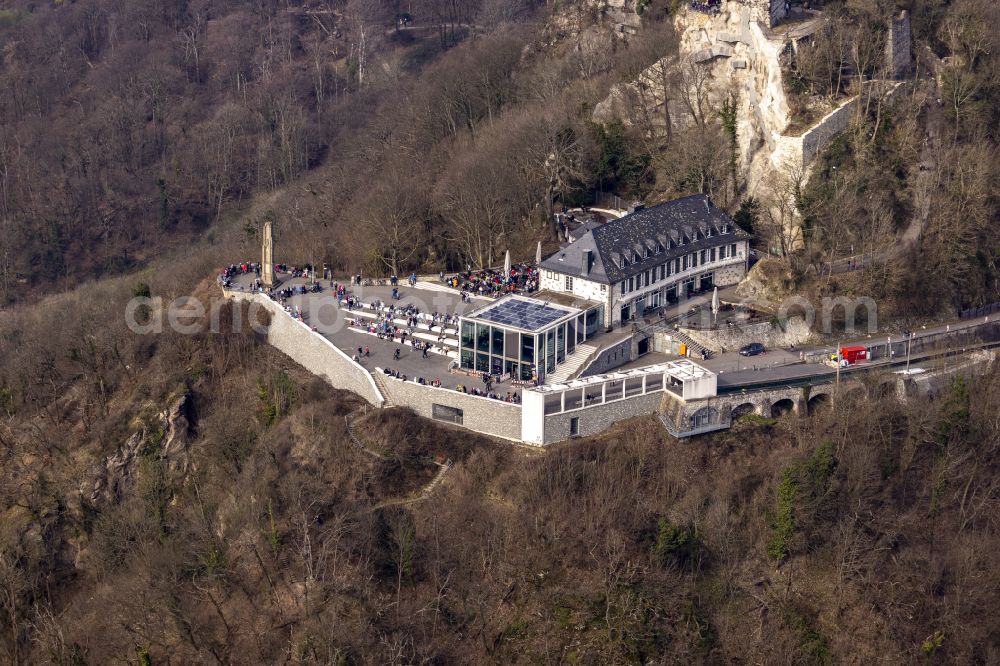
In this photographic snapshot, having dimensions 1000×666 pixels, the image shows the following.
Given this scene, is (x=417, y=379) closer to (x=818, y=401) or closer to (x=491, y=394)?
(x=491, y=394)

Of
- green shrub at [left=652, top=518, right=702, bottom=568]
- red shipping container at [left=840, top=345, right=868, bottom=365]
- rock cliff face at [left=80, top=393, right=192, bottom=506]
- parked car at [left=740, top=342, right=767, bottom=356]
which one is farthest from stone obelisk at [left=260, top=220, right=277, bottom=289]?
red shipping container at [left=840, top=345, right=868, bottom=365]

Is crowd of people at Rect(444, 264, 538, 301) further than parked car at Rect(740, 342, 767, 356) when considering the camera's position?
Yes

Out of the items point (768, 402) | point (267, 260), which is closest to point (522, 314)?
point (768, 402)

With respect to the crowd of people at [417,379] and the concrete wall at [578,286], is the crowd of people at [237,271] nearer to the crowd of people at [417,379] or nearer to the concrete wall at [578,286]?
the crowd of people at [417,379]

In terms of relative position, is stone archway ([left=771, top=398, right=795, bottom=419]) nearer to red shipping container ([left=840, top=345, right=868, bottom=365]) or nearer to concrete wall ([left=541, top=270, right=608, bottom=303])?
red shipping container ([left=840, top=345, right=868, bottom=365])

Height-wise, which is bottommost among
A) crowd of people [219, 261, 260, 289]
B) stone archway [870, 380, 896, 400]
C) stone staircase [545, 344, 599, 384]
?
stone archway [870, 380, 896, 400]
